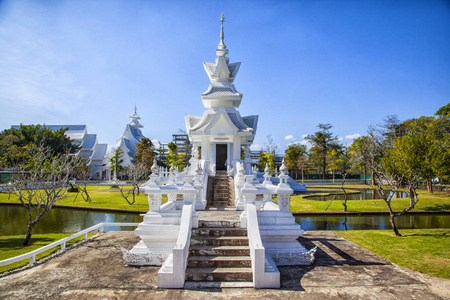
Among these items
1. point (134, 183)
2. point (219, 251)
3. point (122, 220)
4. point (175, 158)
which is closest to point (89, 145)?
point (175, 158)

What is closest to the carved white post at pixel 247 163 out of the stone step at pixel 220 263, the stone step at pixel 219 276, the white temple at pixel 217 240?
the white temple at pixel 217 240

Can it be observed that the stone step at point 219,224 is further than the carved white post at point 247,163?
No

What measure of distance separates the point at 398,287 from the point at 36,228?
19.5 m

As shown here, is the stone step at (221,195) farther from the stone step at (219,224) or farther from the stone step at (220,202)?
the stone step at (219,224)

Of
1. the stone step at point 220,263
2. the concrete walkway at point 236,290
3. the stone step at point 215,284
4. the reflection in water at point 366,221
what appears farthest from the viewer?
the reflection in water at point 366,221

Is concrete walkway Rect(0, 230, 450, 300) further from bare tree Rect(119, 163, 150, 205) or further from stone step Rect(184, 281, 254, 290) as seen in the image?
bare tree Rect(119, 163, 150, 205)

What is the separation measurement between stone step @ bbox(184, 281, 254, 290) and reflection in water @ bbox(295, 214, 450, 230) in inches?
469

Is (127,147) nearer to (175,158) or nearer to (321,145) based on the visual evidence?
(175,158)

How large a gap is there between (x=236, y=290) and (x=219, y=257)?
1.12 meters

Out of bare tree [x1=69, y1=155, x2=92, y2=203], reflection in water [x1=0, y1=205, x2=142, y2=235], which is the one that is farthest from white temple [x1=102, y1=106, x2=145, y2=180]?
reflection in water [x1=0, y1=205, x2=142, y2=235]

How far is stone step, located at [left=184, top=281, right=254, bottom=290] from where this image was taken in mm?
6083

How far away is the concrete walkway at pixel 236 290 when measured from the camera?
589 centimetres

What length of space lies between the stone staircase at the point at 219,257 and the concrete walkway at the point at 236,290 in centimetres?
38

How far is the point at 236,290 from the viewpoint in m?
5.99
